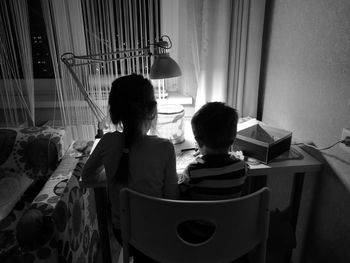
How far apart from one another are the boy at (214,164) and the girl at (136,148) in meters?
0.07

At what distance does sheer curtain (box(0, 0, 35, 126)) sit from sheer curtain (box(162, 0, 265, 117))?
83cm

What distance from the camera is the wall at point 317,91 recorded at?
1.07m

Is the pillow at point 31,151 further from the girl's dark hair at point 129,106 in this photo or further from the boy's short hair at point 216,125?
the boy's short hair at point 216,125

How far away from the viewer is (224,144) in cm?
95

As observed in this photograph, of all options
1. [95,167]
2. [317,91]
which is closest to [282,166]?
[317,91]

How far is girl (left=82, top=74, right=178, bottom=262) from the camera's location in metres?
0.91

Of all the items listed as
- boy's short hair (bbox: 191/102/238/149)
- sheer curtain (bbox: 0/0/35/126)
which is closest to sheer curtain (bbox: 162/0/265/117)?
boy's short hair (bbox: 191/102/238/149)

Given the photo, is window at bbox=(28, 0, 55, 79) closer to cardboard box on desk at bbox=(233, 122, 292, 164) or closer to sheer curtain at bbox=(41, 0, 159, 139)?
sheer curtain at bbox=(41, 0, 159, 139)

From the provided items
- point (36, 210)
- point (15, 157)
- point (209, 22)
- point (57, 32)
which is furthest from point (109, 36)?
point (36, 210)

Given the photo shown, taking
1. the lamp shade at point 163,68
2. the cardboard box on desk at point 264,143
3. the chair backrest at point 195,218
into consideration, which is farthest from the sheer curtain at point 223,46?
the chair backrest at point 195,218

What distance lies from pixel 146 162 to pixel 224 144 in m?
0.26

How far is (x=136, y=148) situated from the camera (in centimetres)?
91

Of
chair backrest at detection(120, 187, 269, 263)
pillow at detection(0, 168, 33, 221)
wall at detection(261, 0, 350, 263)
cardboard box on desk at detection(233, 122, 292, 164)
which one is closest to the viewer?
chair backrest at detection(120, 187, 269, 263)

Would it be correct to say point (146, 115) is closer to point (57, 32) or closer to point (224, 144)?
point (224, 144)
